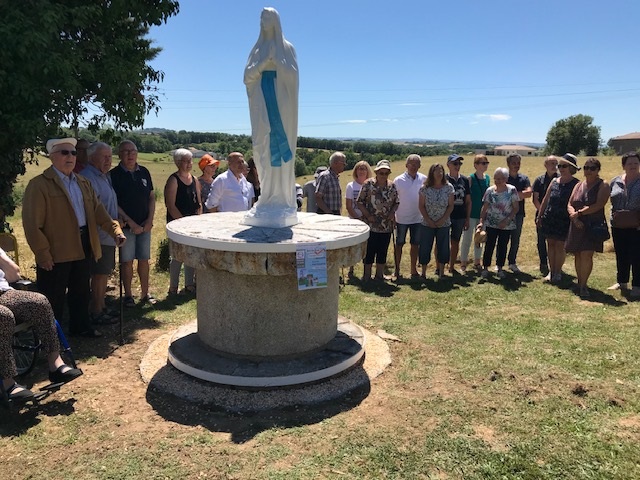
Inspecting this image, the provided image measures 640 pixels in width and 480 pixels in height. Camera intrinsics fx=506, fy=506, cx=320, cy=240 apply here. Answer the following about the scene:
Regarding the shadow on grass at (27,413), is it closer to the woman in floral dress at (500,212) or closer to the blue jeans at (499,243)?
the woman in floral dress at (500,212)

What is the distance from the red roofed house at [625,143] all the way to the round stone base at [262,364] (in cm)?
7634

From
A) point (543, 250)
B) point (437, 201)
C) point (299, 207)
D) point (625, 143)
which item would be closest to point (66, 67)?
point (299, 207)

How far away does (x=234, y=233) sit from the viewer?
473cm

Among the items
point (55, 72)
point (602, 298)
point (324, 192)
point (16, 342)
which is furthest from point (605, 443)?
point (55, 72)

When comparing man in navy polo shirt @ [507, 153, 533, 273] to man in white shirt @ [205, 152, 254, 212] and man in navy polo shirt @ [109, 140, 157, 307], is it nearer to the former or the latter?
man in white shirt @ [205, 152, 254, 212]

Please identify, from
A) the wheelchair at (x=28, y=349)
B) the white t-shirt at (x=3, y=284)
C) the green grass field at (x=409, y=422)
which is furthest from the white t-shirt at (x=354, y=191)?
the white t-shirt at (x=3, y=284)

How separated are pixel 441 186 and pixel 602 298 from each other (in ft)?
9.23

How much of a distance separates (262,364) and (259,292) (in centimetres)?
67

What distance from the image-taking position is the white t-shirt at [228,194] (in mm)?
7262

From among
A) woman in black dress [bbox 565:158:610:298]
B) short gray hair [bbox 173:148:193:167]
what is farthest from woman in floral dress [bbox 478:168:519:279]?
short gray hair [bbox 173:148:193:167]

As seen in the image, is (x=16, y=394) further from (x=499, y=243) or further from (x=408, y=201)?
(x=499, y=243)

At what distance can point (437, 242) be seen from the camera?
8.31 metres

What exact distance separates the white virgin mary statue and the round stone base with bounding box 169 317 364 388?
1.37m

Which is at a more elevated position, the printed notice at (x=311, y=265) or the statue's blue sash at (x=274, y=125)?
the statue's blue sash at (x=274, y=125)
